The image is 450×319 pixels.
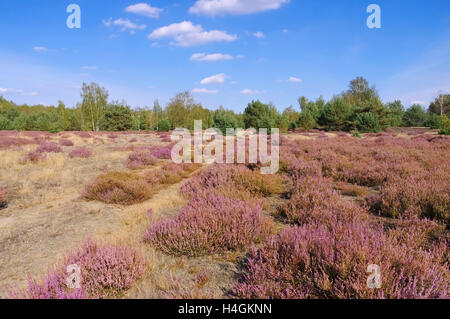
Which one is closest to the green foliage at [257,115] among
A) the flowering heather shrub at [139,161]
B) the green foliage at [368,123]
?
the green foliage at [368,123]

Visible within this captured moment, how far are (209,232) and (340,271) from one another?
5.98 ft

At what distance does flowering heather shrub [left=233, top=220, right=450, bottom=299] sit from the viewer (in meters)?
1.93

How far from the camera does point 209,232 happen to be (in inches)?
134

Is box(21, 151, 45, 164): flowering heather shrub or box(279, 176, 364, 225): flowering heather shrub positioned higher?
box(21, 151, 45, 164): flowering heather shrub

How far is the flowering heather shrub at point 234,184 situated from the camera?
5552 mm

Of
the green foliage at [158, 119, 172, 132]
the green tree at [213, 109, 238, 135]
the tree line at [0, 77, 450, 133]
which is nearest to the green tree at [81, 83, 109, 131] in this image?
the tree line at [0, 77, 450, 133]

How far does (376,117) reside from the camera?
31.3 metres

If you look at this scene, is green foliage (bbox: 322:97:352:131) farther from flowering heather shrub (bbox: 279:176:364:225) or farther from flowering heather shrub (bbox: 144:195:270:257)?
flowering heather shrub (bbox: 144:195:270:257)

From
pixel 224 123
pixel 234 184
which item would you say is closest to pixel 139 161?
pixel 234 184

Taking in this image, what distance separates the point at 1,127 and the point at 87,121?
55.5 ft

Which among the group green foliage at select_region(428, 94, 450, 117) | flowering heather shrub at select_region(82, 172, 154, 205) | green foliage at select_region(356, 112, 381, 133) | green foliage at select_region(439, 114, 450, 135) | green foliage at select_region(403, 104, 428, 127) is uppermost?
green foliage at select_region(428, 94, 450, 117)

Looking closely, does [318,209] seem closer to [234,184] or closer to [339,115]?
[234,184]

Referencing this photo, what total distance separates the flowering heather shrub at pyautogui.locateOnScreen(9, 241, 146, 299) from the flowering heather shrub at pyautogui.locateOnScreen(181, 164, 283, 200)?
2638 millimetres

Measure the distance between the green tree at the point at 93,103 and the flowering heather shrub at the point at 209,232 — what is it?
5432cm
